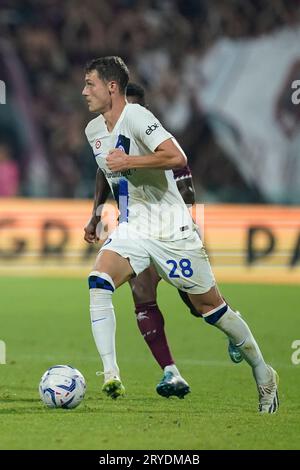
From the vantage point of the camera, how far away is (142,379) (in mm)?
8625

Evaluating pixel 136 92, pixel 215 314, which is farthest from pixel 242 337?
pixel 136 92

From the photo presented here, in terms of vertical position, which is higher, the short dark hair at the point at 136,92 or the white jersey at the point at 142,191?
the short dark hair at the point at 136,92

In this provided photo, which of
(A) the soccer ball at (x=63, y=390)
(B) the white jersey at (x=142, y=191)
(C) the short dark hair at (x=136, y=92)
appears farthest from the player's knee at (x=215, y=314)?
(C) the short dark hair at (x=136, y=92)

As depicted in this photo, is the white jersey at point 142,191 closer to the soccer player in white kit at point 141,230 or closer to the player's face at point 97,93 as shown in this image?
the soccer player in white kit at point 141,230

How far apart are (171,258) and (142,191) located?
47cm

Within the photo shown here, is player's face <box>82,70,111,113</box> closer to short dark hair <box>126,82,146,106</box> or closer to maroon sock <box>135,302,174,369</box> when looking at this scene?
short dark hair <box>126,82,146,106</box>

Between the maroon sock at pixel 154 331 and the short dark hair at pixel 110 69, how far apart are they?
5.32 ft

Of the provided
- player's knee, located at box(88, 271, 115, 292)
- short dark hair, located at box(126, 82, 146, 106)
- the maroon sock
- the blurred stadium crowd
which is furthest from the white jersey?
the blurred stadium crowd

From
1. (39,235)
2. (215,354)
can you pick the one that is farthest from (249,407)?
(39,235)

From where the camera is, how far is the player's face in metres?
7.16

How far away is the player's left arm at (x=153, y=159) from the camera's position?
22.2 ft

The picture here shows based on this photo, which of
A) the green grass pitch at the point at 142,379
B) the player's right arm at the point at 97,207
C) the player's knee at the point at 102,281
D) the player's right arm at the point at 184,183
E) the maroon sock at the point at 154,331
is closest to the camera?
the green grass pitch at the point at 142,379

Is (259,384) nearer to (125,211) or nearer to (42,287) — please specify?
(125,211)

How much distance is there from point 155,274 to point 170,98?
1794cm
